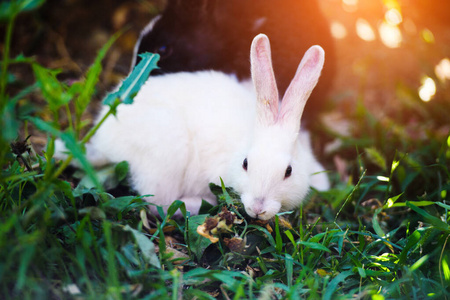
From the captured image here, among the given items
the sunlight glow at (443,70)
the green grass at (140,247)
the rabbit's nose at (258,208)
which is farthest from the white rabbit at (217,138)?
the sunlight glow at (443,70)

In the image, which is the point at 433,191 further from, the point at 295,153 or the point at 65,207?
the point at 65,207

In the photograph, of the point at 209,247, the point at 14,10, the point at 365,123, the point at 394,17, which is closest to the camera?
the point at 14,10

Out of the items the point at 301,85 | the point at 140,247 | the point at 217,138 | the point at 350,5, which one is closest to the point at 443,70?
the point at 350,5

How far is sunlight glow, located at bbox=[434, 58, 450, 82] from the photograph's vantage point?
3.39m

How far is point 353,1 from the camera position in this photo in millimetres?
3684

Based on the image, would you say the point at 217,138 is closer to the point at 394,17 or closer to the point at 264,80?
the point at 264,80

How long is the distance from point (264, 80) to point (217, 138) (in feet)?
1.84

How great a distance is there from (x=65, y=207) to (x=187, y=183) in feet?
3.28

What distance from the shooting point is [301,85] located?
2.37m

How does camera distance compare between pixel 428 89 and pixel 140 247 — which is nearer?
pixel 140 247

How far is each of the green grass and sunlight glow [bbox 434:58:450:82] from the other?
1.25 metres

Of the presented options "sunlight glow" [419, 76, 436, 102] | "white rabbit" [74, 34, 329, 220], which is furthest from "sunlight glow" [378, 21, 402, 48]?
"white rabbit" [74, 34, 329, 220]

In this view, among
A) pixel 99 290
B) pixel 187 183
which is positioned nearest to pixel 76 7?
pixel 187 183

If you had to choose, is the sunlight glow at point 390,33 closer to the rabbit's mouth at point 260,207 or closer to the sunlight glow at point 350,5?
the sunlight glow at point 350,5
